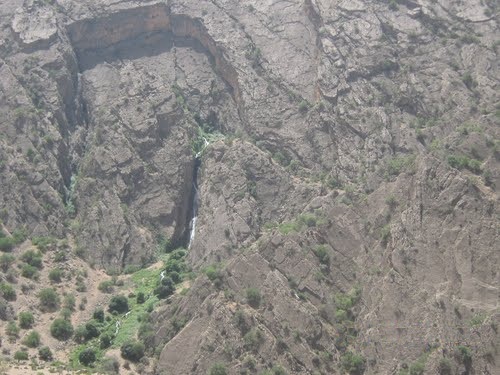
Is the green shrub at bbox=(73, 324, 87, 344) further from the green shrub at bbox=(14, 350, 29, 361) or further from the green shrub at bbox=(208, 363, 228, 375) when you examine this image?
the green shrub at bbox=(208, 363, 228, 375)

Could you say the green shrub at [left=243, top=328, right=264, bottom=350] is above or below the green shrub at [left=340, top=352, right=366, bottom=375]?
above

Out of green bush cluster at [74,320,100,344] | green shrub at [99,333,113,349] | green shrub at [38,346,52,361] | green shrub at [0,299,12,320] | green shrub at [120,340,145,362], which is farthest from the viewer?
green bush cluster at [74,320,100,344]

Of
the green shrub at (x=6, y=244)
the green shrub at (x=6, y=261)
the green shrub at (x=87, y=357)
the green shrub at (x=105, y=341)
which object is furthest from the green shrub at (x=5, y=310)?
the green shrub at (x=6, y=244)

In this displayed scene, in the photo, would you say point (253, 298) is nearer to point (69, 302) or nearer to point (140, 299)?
point (140, 299)

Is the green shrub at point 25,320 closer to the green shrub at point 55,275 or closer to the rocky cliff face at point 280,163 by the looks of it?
the green shrub at point 55,275

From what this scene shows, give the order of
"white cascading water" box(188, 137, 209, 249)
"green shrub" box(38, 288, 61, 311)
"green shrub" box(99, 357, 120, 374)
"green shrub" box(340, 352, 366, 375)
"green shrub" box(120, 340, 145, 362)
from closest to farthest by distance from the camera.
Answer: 1. "green shrub" box(340, 352, 366, 375)
2. "green shrub" box(99, 357, 120, 374)
3. "green shrub" box(120, 340, 145, 362)
4. "green shrub" box(38, 288, 61, 311)
5. "white cascading water" box(188, 137, 209, 249)

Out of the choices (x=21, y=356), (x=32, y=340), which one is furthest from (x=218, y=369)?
(x=32, y=340)

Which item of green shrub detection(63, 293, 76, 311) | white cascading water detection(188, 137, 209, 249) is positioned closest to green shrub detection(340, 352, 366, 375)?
green shrub detection(63, 293, 76, 311)

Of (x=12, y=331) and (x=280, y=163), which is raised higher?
(x=280, y=163)
